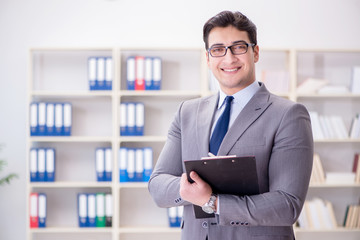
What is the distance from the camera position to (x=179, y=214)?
4.07 metres

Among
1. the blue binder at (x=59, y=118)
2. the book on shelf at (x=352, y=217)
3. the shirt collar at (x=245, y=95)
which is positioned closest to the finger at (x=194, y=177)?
the shirt collar at (x=245, y=95)

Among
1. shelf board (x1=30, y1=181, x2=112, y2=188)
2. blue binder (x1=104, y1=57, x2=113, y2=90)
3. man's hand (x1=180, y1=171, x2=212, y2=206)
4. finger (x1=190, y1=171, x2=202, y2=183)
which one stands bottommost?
shelf board (x1=30, y1=181, x2=112, y2=188)

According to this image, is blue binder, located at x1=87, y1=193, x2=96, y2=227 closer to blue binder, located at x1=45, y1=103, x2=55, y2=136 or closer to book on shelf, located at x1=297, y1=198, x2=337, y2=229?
blue binder, located at x1=45, y1=103, x2=55, y2=136

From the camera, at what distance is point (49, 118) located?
4.02 metres

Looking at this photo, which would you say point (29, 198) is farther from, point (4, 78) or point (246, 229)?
point (246, 229)

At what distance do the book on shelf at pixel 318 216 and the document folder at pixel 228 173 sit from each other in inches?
113

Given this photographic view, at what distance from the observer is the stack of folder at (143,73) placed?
4.05 meters

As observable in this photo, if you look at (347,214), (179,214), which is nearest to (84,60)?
(179,214)

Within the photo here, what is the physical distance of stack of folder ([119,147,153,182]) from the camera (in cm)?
403

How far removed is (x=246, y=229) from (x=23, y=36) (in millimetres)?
3533

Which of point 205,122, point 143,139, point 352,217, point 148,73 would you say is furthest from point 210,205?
point 352,217

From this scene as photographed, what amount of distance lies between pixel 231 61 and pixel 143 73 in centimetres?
263

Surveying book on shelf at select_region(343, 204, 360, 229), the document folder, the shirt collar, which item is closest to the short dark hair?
the shirt collar

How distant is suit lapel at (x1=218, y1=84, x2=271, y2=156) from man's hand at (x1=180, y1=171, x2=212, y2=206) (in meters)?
0.13
